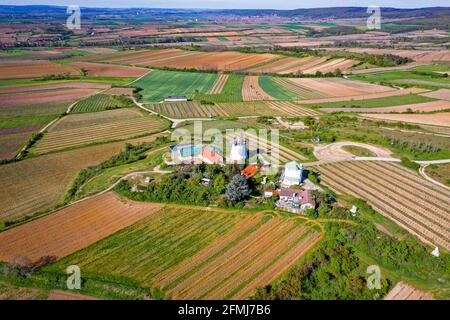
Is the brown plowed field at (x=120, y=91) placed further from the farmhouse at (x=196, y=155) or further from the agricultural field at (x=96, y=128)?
the farmhouse at (x=196, y=155)

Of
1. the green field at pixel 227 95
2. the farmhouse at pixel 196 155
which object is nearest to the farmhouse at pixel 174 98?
the green field at pixel 227 95

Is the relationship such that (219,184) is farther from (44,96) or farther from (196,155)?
(44,96)

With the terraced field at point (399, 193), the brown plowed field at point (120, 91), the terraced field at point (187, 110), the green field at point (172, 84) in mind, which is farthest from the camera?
the green field at point (172, 84)

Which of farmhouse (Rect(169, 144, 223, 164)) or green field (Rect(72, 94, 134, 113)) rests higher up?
green field (Rect(72, 94, 134, 113))

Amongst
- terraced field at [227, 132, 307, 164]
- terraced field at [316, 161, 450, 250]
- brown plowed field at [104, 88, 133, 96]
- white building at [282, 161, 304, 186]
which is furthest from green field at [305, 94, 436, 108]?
brown plowed field at [104, 88, 133, 96]

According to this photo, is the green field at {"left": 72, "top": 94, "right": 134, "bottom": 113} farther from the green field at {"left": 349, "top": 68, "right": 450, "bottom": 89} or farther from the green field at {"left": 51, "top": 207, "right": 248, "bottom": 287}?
the green field at {"left": 349, "top": 68, "right": 450, "bottom": 89}

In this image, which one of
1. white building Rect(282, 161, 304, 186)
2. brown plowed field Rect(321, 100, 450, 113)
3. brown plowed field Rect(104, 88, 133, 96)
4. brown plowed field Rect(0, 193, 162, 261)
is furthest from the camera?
brown plowed field Rect(104, 88, 133, 96)

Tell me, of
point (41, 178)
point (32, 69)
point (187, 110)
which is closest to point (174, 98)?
point (187, 110)
